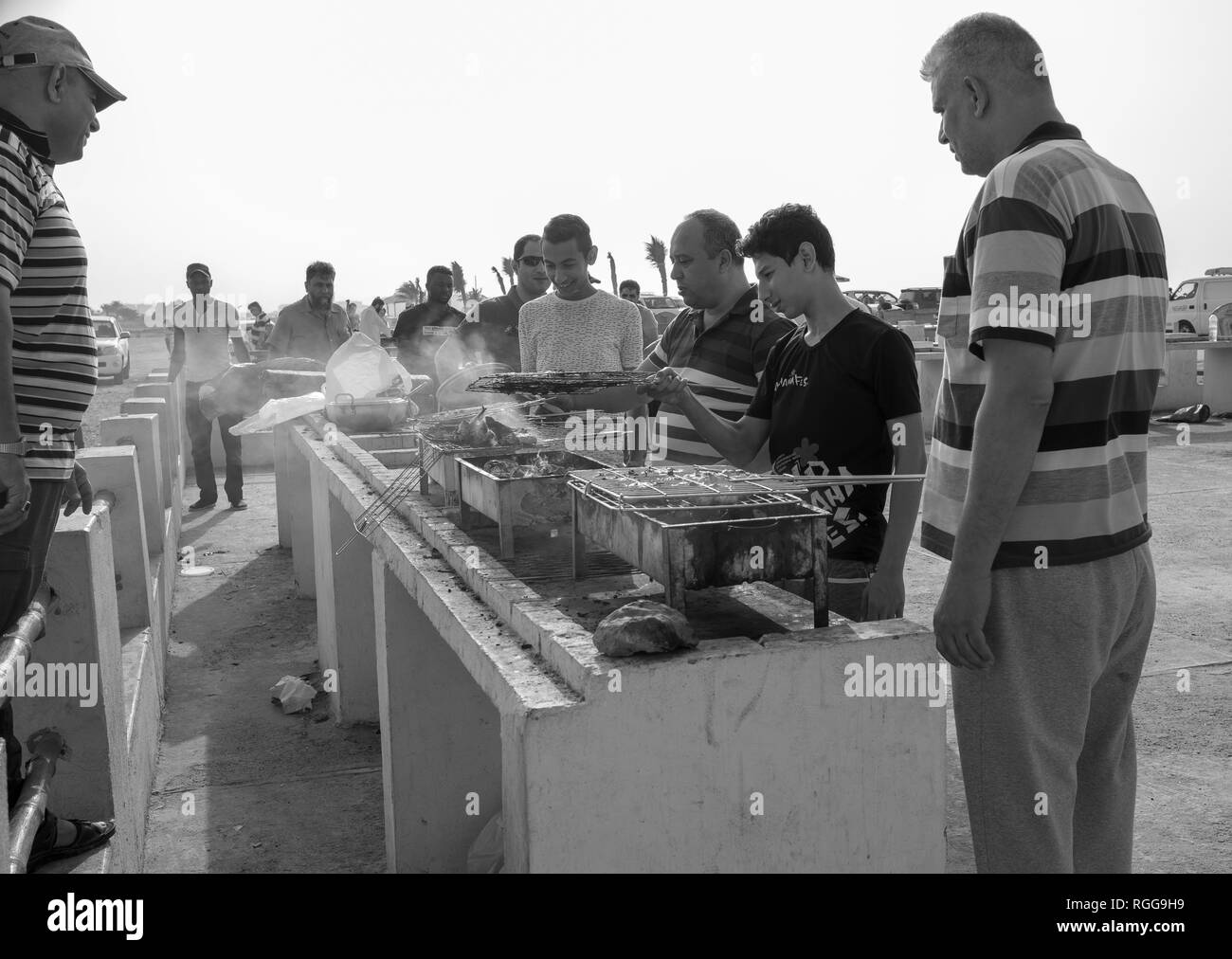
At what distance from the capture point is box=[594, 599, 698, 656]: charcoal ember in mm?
1953

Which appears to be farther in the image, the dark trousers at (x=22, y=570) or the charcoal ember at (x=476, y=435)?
the charcoal ember at (x=476, y=435)

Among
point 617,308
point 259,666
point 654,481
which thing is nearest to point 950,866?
point 654,481

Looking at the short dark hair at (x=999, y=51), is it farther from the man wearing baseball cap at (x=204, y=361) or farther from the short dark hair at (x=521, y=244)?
the man wearing baseball cap at (x=204, y=361)

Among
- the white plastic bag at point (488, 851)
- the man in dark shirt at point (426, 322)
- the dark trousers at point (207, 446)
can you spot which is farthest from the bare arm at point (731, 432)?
the dark trousers at point (207, 446)

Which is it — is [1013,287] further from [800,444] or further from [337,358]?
[337,358]

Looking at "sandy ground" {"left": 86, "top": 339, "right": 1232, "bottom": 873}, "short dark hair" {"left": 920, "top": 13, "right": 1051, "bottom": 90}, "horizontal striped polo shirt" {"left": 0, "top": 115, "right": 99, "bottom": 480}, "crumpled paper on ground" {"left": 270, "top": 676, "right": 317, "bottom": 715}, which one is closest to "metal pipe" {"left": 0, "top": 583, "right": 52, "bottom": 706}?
"horizontal striped polo shirt" {"left": 0, "top": 115, "right": 99, "bottom": 480}

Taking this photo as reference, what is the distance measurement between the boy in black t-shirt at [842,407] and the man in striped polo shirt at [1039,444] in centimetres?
79

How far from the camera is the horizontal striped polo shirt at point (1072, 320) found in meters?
2.00

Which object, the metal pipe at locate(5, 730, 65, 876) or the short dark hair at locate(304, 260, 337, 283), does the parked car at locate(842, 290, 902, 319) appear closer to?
the short dark hair at locate(304, 260, 337, 283)

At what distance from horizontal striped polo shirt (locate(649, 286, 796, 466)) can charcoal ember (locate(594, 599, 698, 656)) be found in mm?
1825

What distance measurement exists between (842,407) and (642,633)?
4.62 ft

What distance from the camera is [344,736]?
500cm

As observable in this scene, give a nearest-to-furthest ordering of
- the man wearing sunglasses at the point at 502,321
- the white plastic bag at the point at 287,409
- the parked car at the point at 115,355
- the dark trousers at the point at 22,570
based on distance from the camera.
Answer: the dark trousers at the point at 22,570 < the man wearing sunglasses at the point at 502,321 < the white plastic bag at the point at 287,409 < the parked car at the point at 115,355

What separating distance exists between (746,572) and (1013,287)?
2.51ft
